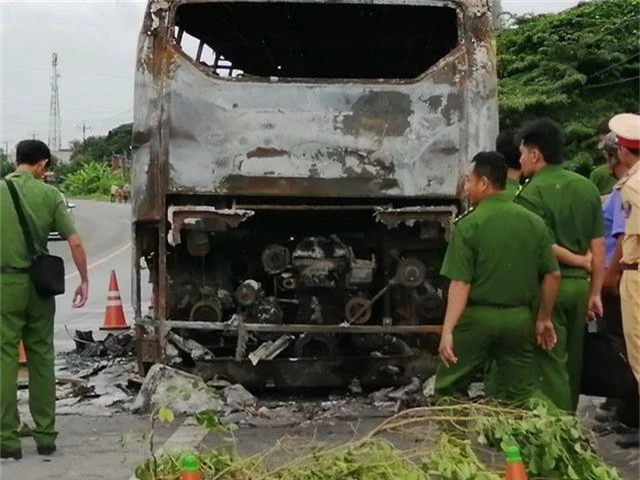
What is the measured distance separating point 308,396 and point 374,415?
39.0 inches

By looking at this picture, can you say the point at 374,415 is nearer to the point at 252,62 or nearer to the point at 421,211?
the point at 421,211

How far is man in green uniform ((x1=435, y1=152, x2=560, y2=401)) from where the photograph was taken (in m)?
5.60

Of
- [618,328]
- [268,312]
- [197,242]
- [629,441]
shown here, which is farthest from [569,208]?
[197,242]

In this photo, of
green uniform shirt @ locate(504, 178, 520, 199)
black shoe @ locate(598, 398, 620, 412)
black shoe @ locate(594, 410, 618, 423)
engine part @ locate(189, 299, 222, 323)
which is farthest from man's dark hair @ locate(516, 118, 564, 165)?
engine part @ locate(189, 299, 222, 323)

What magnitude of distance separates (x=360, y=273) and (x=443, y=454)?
11.9 feet

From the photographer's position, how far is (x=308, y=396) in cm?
826

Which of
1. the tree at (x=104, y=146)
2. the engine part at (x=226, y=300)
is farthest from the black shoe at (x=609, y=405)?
the tree at (x=104, y=146)

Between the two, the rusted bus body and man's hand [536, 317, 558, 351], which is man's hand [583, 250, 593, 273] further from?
the rusted bus body

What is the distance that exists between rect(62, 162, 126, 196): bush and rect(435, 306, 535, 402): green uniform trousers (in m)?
70.6

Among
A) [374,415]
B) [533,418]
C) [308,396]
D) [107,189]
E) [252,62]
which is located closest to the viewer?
[533,418]

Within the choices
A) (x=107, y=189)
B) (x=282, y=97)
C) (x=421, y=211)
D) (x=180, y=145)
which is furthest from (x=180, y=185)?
(x=107, y=189)

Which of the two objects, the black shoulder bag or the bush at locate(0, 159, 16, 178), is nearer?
the black shoulder bag

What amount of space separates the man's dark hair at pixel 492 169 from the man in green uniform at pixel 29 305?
7.82ft

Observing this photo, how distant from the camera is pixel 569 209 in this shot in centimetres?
610
